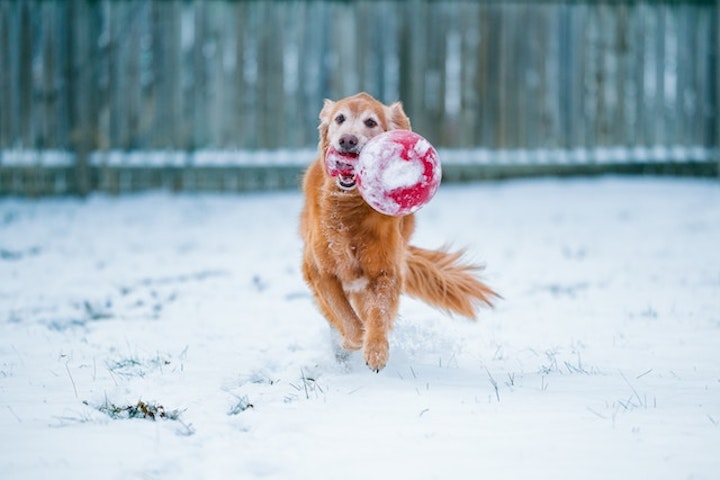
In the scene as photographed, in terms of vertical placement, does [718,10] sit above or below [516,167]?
above

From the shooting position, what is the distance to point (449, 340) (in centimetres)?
368

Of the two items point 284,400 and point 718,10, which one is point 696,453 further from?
point 718,10

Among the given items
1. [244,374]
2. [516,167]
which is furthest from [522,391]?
[516,167]

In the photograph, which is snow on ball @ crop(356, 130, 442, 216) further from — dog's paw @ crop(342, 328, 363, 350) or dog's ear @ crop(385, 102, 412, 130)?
dog's paw @ crop(342, 328, 363, 350)

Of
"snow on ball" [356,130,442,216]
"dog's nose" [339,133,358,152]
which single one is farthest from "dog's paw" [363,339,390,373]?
"dog's nose" [339,133,358,152]

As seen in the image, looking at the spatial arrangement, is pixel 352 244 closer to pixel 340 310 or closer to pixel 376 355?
pixel 340 310

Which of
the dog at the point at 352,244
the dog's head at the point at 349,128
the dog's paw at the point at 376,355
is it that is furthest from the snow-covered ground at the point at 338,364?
the dog's head at the point at 349,128

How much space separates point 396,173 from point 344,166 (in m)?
0.33

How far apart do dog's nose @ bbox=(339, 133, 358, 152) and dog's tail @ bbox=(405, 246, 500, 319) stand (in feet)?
2.65

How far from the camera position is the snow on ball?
3076mm

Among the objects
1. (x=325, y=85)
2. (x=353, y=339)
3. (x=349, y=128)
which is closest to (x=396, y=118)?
(x=349, y=128)

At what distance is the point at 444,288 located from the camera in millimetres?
3883

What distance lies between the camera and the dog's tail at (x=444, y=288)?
3895 mm

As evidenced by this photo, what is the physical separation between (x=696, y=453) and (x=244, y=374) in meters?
1.70
